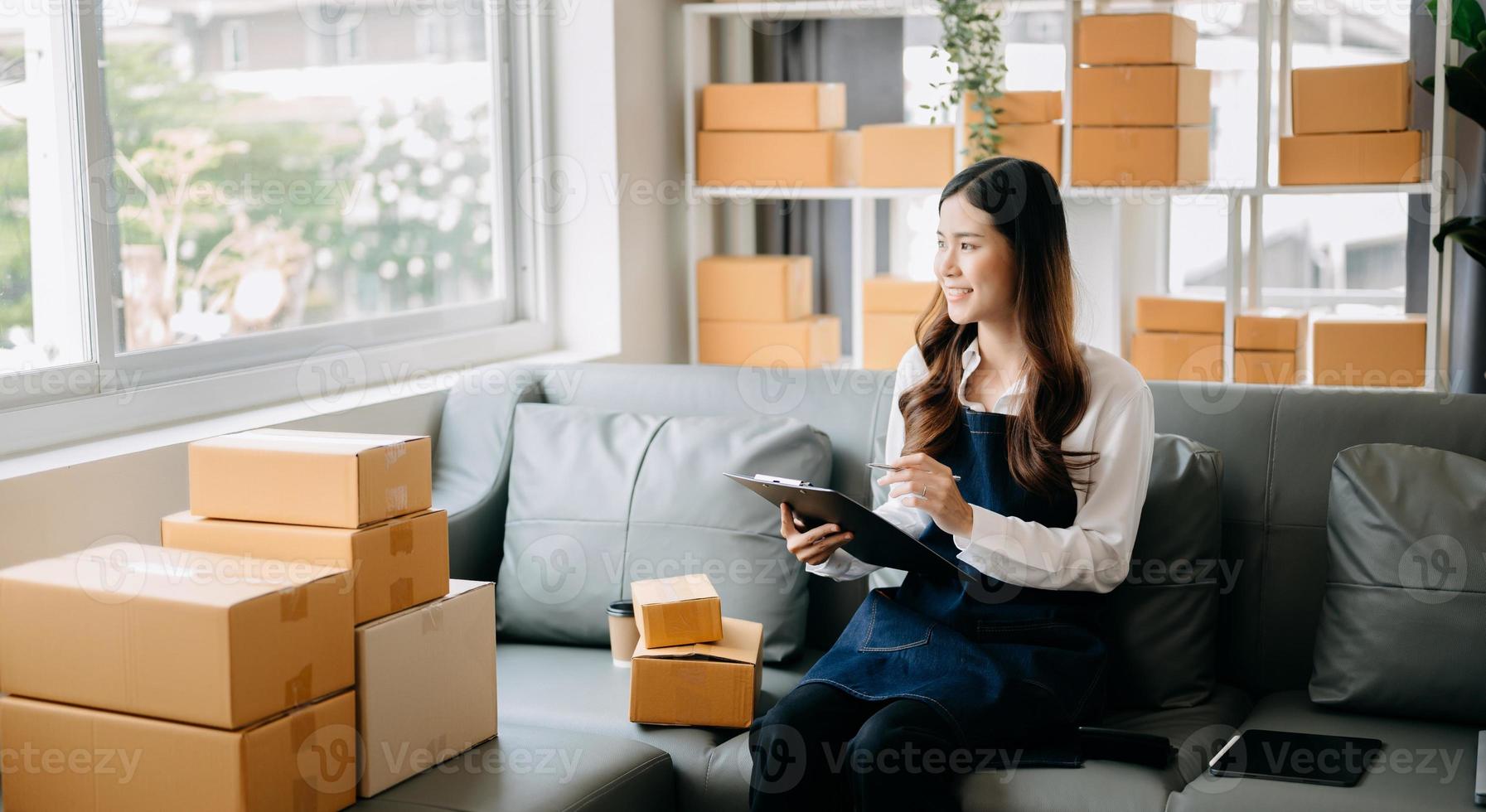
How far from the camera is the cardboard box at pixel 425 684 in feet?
5.77

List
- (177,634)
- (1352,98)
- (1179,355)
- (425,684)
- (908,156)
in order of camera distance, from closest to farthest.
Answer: (177,634), (425,684), (1352,98), (1179,355), (908,156)

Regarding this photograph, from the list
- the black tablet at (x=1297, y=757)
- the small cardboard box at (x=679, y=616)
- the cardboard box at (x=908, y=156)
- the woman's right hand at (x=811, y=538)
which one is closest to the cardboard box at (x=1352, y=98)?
the cardboard box at (x=908, y=156)

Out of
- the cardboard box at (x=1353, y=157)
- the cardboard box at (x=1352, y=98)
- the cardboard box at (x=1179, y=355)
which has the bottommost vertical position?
the cardboard box at (x=1179, y=355)

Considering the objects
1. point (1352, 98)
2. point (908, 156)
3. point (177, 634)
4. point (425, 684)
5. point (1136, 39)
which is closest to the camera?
point (177, 634)

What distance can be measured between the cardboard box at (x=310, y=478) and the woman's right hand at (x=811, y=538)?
0.53 metres

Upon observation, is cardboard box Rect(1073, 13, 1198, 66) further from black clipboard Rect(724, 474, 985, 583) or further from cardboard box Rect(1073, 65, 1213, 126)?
black clipboard Rect(724, 474, 985, 583)

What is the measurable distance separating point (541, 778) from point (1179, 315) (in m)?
2.11

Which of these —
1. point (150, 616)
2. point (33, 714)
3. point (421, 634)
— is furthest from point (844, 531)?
point (33, 714)

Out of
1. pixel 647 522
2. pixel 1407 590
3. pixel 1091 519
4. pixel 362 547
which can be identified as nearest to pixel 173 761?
pixel 362 547

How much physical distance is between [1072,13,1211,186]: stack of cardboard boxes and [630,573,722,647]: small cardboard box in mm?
1729

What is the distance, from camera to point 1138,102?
126 inches

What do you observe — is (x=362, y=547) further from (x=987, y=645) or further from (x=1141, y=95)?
(x=1141, y=95)

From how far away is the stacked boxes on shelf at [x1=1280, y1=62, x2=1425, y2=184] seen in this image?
9.98 feet

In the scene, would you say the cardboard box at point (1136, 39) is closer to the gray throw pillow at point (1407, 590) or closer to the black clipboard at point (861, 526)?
the gray throw pillow at point (1407, 590)
